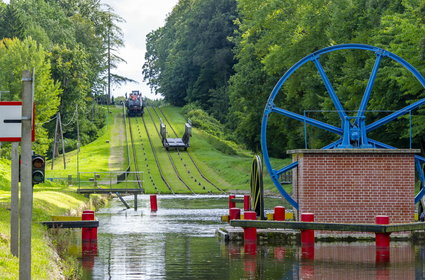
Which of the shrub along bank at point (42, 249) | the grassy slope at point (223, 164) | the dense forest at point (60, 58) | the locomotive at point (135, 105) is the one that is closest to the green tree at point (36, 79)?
the dense forest at point (60, 58)

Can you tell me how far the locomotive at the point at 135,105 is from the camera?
12512 cm

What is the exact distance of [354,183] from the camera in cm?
2798

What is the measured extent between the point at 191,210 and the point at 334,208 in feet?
63.1

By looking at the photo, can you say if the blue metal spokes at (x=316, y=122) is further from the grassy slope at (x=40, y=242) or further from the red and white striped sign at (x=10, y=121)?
the red and white striped sign at (x=10, y=121)

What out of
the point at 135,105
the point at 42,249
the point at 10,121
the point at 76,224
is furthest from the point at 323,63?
the point at 135,105

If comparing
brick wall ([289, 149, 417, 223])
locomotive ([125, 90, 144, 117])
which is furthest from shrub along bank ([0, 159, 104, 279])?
locomotive ([125, 90, 144, 117])

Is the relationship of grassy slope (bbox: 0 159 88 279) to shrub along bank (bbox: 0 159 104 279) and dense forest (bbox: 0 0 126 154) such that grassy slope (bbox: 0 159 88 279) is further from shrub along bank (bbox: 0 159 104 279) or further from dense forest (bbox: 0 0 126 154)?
dense forest (bbox: 0 0 126 154)

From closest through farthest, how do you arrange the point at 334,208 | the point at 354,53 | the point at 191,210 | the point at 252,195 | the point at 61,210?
the point at 334,208 → the point at 252,195 → the point at 61,210 → the point at 191,210 → the point at 354,53

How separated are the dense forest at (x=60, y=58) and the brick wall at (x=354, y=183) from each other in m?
50.2

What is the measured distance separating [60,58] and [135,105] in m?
22.2

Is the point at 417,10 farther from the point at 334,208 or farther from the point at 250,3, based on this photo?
the point at 250,3

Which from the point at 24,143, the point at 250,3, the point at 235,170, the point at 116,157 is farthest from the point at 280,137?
the point at 24,143

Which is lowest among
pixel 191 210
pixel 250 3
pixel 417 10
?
pixel 191 210

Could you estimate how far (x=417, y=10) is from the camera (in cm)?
4678
